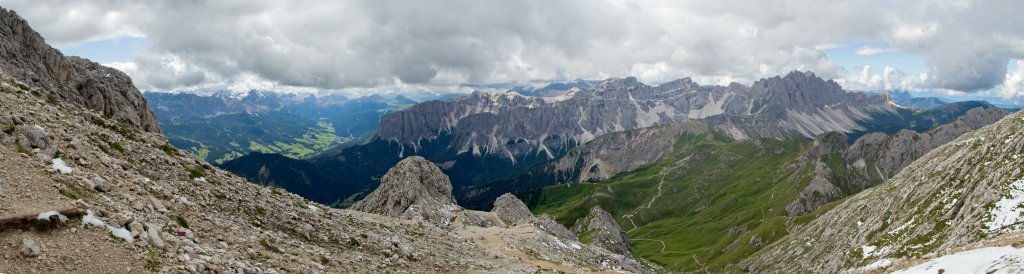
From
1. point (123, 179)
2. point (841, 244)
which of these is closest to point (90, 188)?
point (123, 179)

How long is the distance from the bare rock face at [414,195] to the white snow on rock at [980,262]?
80402 millimetres

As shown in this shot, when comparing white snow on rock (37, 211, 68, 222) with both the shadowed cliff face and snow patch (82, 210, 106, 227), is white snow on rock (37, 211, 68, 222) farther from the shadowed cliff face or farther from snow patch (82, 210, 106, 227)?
the shadowed cliff face

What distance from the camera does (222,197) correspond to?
38938 millimetres

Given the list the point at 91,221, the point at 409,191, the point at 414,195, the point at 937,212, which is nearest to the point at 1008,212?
the point at 937,212

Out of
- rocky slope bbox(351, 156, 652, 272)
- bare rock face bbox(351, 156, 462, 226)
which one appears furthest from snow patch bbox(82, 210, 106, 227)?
bare rock face bbox(351, 156, 462, 226)

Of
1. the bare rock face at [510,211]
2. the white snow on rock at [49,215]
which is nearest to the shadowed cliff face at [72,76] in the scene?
the white snow on rock at [49,215]

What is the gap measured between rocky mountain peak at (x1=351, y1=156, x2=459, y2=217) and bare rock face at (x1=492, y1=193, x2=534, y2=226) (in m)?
11.8

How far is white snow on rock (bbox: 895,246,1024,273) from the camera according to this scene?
114ft

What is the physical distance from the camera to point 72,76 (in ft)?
247

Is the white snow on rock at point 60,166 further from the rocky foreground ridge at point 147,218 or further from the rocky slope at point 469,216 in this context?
the rocky slope at point 469,216

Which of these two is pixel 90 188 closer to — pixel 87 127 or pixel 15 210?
pixel 15 210

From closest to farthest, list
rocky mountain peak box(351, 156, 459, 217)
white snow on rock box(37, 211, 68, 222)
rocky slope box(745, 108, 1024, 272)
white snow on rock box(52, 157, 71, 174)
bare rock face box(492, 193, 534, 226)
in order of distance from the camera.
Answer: white snow on rock box(37, 211, 68, 222)
white snow on rock box(52, 157, 71, 174)
rocky slope box(745, 108, 1024, 272)
rocky mountain peak box(351, 156, 459, 217)
bare rock face box(492, 193, 534, 226)

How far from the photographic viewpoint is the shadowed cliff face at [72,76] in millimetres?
67750

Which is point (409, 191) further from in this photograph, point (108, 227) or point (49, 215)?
point (49, 215)
